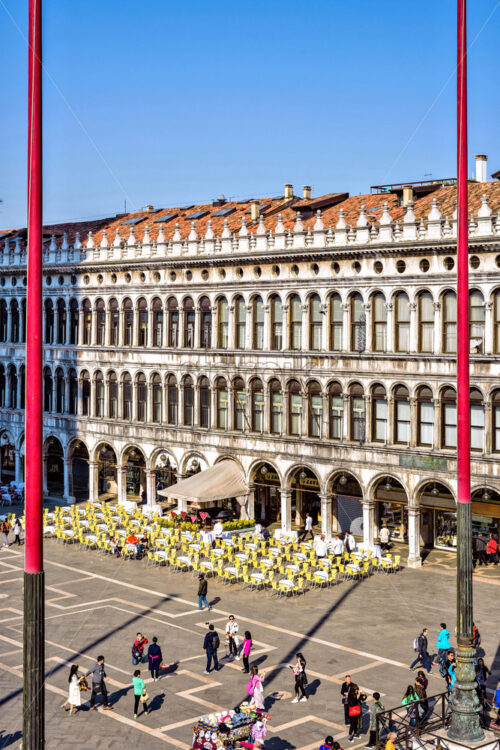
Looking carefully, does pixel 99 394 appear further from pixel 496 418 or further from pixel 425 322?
pixel 496 418

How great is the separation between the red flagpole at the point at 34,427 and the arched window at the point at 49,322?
53.8m

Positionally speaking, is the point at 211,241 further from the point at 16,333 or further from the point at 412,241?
the point at 16,333

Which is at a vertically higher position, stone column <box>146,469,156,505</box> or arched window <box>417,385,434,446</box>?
arched window <box>417,385,434,446</box>

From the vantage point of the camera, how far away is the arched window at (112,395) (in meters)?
62.5

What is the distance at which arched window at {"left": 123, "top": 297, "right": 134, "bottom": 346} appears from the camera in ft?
201

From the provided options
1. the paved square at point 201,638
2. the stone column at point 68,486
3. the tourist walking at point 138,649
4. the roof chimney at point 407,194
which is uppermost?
the roof chimney at point 407,194

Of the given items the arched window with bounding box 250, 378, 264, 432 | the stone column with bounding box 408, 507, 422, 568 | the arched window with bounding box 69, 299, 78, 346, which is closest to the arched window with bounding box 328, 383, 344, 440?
the arched window with bounding box 250, 378, 264, 432

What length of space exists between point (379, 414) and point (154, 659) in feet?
70.5

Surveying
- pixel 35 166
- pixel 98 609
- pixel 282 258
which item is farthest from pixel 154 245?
pixel 35 166

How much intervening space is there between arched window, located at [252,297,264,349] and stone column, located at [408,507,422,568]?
12673 mm

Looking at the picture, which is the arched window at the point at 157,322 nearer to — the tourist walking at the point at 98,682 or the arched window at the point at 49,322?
the arched window at the point at 49,322

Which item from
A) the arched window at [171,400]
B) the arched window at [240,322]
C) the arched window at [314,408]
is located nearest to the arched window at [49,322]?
the arched window at [171,400]

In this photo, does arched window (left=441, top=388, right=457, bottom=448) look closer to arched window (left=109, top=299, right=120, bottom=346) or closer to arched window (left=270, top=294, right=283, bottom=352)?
arched window (left=270, top=294, right=283, bottom=352)

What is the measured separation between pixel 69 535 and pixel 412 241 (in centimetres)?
2174
